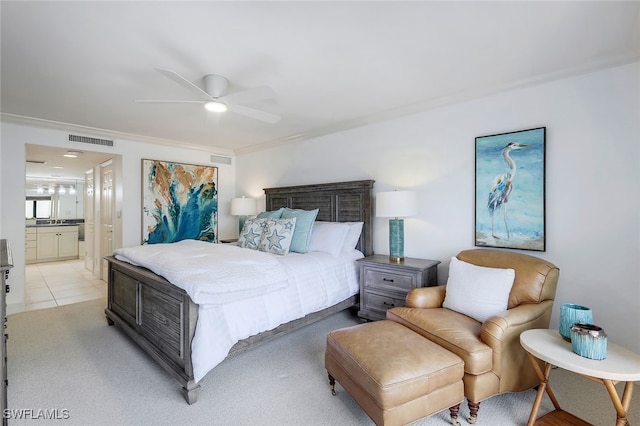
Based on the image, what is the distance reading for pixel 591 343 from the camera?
1.52 metres

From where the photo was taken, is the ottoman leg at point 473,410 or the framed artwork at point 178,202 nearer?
the ottoman leg at point 473,410

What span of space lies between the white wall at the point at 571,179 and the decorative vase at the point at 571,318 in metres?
0.97

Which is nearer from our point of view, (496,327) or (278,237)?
(496,327)

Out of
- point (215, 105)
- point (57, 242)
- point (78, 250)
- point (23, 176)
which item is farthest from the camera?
point (78, 250)

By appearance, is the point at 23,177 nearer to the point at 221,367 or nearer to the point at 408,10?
the point at 221,367

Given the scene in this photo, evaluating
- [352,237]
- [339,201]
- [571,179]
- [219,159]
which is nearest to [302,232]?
[352,237]

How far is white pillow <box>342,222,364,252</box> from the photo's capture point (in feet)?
11.9

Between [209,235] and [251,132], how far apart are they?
221 cm

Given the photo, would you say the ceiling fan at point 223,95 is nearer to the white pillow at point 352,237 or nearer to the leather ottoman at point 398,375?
the white pillow at point 352,237

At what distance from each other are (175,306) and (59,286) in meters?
4.46

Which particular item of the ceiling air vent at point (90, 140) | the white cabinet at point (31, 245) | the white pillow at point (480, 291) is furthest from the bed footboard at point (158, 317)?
the white cabinet at point (31, 245)

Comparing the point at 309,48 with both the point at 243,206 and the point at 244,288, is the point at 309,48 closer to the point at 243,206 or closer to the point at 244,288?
the point at 244,288

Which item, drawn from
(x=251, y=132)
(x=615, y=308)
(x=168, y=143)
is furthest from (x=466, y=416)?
(x=168, y=143)

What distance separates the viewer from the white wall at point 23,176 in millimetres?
3697
